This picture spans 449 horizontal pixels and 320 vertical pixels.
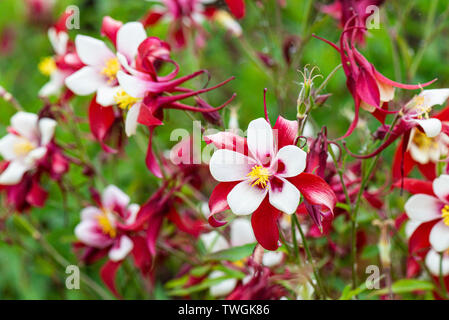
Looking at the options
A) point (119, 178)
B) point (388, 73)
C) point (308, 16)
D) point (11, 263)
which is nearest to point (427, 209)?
point (308, 16)

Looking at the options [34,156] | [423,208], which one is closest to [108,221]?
[34,156]

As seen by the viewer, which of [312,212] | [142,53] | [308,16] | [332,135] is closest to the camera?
[312,212]

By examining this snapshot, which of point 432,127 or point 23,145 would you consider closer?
point 432,127

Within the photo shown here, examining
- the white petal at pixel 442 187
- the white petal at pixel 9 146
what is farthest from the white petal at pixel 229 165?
the white petal at pixel 9 146

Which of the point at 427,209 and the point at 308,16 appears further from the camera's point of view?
the point at 308,16

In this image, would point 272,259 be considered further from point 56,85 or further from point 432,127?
point 56,85

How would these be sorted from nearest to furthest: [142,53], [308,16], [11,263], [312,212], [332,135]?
1. [312,212]
2. [142,53]
3. [308,16]
4. [332,135]
5. [11,263]

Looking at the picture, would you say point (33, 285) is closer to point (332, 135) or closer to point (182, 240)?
point (182, 240)
